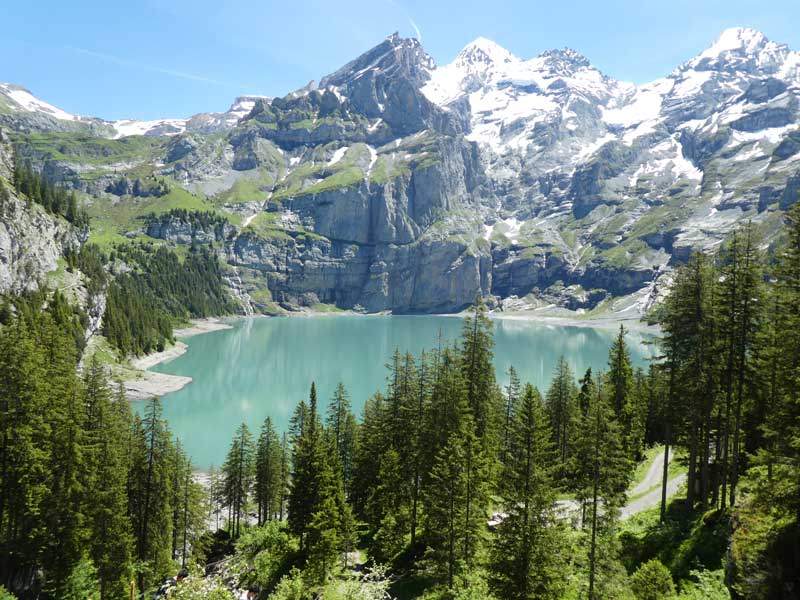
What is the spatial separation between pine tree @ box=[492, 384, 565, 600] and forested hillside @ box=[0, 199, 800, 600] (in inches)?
2.7

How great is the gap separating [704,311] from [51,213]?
136 m

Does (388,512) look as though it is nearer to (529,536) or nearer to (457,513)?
(457,513)

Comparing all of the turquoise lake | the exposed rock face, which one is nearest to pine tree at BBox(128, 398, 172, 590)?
the turquoise lake

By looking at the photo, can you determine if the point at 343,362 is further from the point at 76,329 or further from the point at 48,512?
the point at 48,512

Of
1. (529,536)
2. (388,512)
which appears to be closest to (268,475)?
(388,512)

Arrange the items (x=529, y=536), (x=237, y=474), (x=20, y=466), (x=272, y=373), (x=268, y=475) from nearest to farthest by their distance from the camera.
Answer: (x=529, y=536) < (x=20, y=466) < (x=237, y=474) < (x=268, y=475) < (x=272, y=373)

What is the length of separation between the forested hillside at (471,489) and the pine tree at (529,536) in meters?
0.07

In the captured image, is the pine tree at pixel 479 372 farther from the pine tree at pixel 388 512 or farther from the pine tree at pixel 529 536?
the pine tree at pixel 529 536

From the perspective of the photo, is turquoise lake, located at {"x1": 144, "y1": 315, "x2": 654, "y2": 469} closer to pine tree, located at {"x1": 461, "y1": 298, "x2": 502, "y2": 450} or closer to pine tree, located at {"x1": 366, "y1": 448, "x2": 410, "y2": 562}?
pine tree, located at {"x1": 366, "y1": 448, "x2": 410, "y2": 562}

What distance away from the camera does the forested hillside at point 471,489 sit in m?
18.8

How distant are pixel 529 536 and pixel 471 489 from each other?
17.7 ft

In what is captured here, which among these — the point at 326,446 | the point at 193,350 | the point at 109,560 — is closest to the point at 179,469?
the point at 109,560

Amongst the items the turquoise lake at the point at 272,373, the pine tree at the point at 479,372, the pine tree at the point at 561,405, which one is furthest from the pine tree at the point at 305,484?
the turquoise lake at the point at 272,373

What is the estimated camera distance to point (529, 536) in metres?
19.1
